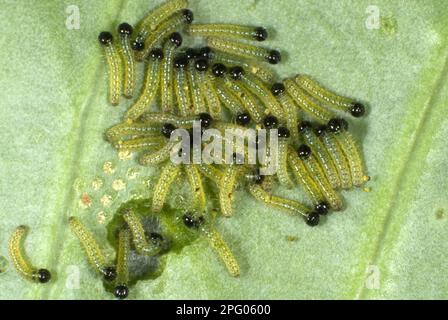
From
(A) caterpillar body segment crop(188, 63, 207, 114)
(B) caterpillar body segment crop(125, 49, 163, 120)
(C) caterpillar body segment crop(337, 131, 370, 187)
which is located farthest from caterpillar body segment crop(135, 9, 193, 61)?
(C) caterpillar body segment crop(337, 131, 370, 187)

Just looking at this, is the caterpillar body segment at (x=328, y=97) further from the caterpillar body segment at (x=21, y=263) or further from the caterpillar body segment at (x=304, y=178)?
the caterpillar body segment at (x=21, y=263)

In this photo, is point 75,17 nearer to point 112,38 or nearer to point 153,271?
point 112,38

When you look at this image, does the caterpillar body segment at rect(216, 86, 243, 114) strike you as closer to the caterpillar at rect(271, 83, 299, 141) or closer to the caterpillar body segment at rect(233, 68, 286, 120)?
the caterpillar body segment at rect(233, 68, 286, 120)

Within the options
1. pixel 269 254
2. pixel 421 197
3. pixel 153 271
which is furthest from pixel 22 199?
pixel 421 197

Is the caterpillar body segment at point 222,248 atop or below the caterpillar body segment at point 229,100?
below

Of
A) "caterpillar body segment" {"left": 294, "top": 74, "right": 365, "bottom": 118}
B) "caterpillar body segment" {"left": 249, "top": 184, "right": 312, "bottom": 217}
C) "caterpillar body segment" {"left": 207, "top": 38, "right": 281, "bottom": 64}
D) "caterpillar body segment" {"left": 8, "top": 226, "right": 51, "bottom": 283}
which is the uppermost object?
"caterpillar body segment" {"left": 207, "top": 38, "right": 281, "bottom": 64}

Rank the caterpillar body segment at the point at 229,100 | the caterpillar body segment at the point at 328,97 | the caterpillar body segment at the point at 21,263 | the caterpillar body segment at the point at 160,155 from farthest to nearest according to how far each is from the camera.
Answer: the caterpillar body segment at the point at 229,100
the caterpillar body segment at the point at 328,97
the caterpillar body segment at the point at 160,155
the caterpillar body segment at the point at 21,263

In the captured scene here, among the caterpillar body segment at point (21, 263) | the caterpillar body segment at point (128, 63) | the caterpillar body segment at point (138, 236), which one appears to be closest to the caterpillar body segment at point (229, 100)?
the caterpillar body segment at point (128, 63)
